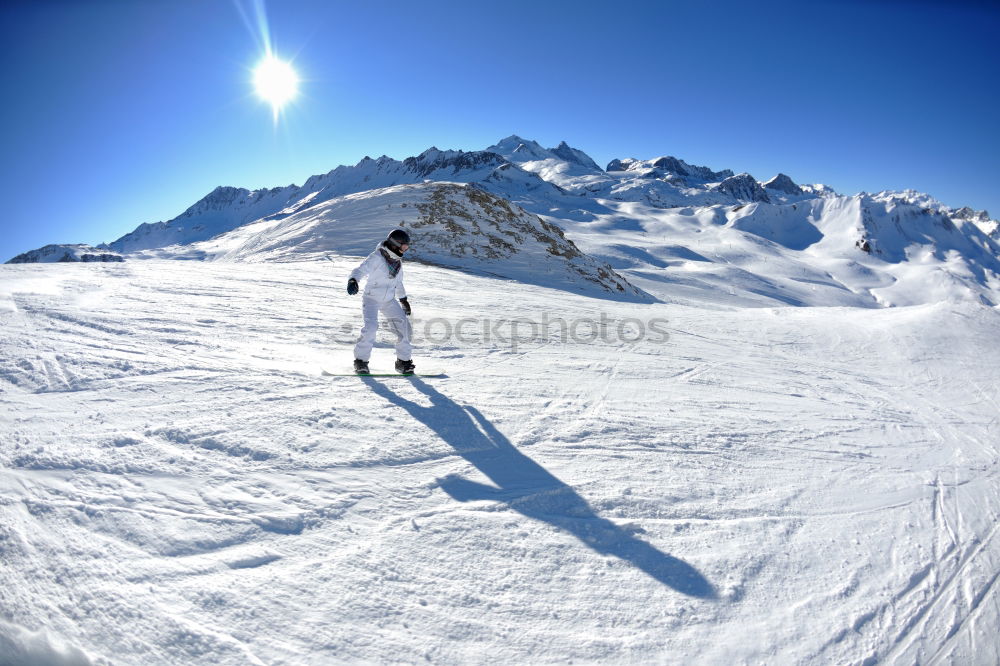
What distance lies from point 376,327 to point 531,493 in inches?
129

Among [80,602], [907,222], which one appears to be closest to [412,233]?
[80,602]

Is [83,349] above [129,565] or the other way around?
above

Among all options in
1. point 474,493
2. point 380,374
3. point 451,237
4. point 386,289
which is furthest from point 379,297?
point 451,237

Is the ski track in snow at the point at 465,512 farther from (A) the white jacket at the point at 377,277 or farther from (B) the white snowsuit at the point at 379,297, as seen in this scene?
(A) the white jacket at the point at 377,277

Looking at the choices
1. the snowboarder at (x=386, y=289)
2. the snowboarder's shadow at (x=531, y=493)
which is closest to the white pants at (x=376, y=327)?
the snowboarder at (x=386, y=289)

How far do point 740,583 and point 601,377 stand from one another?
349 centimetres

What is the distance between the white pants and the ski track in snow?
1.58 feet

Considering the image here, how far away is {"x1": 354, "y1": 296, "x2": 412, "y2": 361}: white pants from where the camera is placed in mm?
5594

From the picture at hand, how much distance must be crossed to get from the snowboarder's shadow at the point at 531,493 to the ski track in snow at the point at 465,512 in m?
0.02

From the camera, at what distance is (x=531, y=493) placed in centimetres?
333

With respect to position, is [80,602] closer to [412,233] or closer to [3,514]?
[3,514]

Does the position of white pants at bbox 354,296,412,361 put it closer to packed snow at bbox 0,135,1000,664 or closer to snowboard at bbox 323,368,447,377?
snowboard at bbox 323,368,447,377

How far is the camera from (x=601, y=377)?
6.05 m

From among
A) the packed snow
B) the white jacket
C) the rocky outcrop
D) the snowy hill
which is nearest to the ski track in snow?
the packed snow
